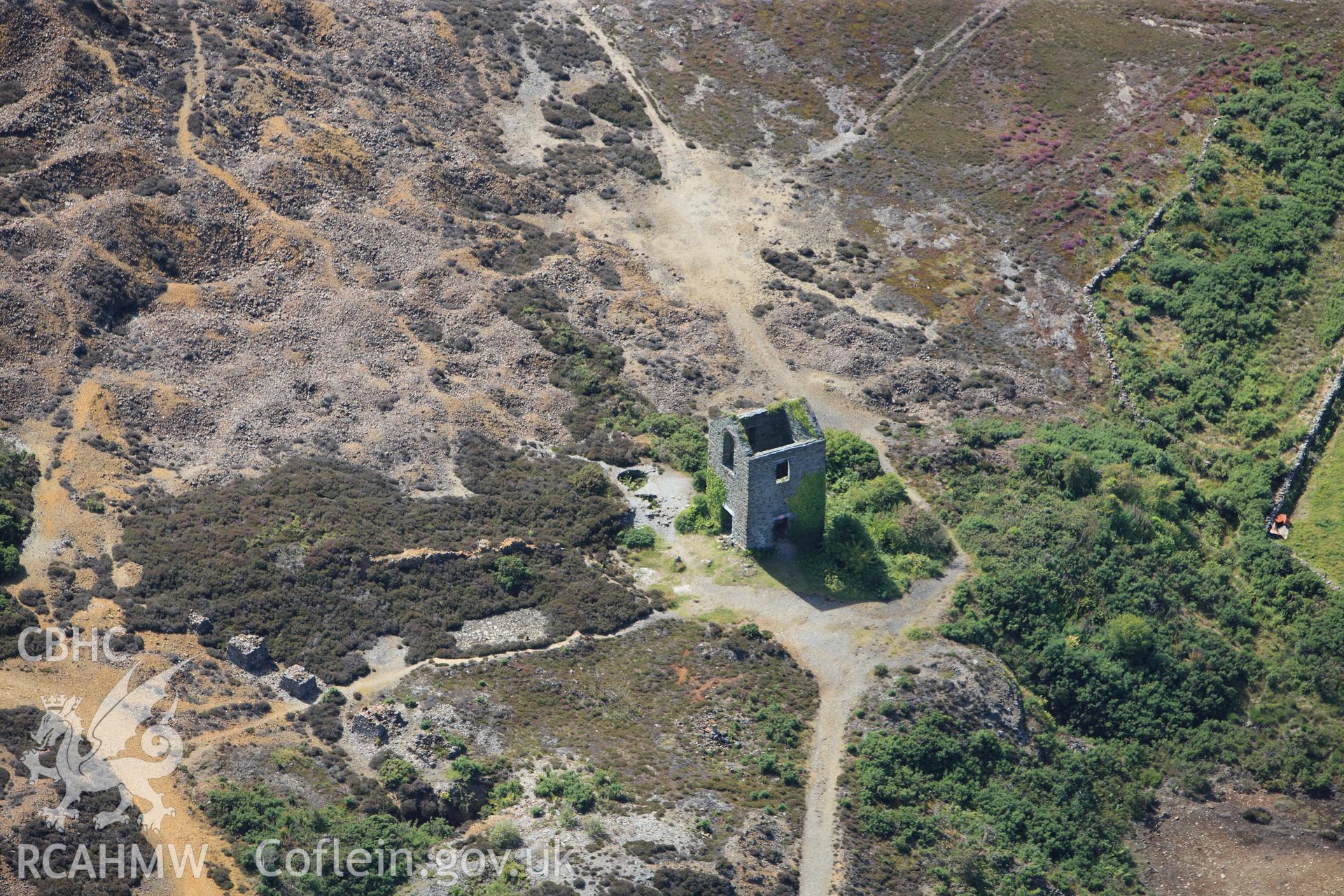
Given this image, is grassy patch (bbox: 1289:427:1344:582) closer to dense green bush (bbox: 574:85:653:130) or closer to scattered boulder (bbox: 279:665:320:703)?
dense green bush (bbox: 574:85:653:130)

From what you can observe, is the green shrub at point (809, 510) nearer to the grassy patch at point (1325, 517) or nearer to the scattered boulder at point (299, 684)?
the scattered boulder at point (299, 684)

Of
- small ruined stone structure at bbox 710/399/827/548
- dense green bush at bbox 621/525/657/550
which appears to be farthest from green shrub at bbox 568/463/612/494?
small ruined stone structure at bbox 710/399/827/548

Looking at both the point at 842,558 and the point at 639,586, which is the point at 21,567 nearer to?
the point at 639,586

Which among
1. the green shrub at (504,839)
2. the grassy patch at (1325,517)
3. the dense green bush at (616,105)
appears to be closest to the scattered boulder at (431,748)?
the green shrub at (504,839)

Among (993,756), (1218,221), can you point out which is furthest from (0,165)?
(1218,221)

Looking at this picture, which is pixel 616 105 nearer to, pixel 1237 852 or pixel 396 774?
pixel 396 774

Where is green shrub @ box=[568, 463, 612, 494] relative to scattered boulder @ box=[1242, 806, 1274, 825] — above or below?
above
